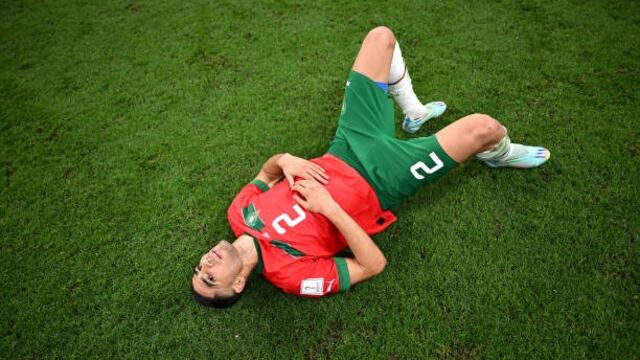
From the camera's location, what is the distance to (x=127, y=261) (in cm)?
283

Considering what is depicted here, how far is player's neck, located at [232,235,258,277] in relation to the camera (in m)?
2.28

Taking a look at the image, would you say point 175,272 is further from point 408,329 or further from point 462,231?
point 462,231

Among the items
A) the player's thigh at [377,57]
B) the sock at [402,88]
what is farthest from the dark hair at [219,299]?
the sock at [402,88]

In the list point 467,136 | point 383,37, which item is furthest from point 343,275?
point 383,37

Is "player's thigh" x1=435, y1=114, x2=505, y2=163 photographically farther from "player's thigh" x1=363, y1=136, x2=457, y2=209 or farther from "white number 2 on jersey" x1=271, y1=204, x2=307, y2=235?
"white number 2 on jersey" x1=271, y1=204, x2=307, y2=235

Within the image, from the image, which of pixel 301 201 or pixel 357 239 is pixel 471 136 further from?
pixel 301 201

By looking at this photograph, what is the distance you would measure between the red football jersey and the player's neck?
4cm

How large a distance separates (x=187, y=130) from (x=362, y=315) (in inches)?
92.3

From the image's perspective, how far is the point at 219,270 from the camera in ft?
7.09

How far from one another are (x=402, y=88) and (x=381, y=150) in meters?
0.83

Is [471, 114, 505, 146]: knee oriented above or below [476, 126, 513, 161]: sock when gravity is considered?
above

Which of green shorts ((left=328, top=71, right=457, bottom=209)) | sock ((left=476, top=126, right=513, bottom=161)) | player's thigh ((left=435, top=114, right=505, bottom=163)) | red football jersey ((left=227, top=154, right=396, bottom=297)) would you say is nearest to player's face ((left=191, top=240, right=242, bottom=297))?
red football jersey ((left=227, top=154, right=396, bottom=297))

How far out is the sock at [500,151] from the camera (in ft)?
8.36

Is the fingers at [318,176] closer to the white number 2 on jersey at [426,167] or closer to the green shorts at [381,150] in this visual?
the green shorts at [381,150]
